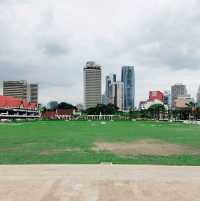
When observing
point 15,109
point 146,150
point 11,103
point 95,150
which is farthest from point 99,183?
point 15,109

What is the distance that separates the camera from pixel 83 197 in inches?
302

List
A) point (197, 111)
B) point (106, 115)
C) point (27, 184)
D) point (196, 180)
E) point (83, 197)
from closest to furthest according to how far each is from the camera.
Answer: point (83, 197)
point (27, 184)
point (196, 180)
point (197, 111)
point (106, 115)

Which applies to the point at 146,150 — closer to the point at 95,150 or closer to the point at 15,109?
the point at 95,150

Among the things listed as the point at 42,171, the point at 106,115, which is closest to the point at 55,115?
the point at 106,115

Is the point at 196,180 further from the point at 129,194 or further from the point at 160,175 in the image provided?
the point at 129,194

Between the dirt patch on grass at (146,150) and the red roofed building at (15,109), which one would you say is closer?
the dirt patch on grass at (146,150)

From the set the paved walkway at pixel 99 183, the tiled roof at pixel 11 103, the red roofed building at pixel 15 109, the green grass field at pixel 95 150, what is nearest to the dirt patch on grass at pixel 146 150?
the green grass field at pixel 95 150

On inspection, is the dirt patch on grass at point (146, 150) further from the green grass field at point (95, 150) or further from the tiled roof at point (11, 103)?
the tiled roof at point (11, 103)

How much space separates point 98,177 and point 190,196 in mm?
2484

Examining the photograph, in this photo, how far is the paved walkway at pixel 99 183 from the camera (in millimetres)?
7719

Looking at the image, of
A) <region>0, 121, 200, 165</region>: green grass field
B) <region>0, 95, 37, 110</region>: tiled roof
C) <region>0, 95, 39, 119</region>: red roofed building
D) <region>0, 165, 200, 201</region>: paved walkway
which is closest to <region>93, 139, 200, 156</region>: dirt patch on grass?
<region>0, 121, 200, 165</region>: green grass field

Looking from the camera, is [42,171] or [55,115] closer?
[42,171]

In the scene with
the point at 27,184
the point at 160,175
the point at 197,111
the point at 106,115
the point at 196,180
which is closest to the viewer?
the point at 27,184

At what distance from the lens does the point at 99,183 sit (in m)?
8.86
